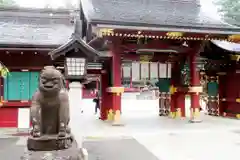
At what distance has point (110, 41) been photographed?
1232 centimetres

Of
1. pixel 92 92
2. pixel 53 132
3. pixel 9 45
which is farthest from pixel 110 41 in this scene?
pixel 92 92

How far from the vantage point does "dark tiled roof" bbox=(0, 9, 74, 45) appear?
12.0 m

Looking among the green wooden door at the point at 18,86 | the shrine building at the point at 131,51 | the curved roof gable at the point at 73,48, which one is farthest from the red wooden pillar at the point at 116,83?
the curved roof gable at the point at 73,48

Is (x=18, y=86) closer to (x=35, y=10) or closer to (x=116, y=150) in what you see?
(x=35, y=10)

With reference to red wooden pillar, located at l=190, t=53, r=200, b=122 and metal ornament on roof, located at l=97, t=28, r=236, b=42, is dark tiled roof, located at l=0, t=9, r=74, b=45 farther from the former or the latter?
red wooden pillar, located at l=190, t=53, r=200, b=122

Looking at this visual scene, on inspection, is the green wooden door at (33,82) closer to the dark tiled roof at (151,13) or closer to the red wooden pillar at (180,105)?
the dark tiled roof at (151,13)

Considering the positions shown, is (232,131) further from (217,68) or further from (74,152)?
(74,152)

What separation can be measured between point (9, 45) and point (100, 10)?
417cm

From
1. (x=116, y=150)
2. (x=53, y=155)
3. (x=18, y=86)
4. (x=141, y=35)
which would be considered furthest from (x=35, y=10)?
(x=53, y=155)

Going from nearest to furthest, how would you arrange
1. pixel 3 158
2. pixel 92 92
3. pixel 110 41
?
1. pixel 3 158
2. pixel 110 41
3. pixel 92 92

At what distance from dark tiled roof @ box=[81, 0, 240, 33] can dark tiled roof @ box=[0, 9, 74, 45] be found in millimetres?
1890

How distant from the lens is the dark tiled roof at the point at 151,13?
1146cm

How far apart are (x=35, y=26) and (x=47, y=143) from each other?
10.3 meters

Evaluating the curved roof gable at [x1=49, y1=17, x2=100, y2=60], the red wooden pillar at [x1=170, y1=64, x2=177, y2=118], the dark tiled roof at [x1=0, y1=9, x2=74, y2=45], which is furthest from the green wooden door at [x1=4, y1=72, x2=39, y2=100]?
the red wooden pillar at [x1=170, y1=64, x2=177, y2=118]
